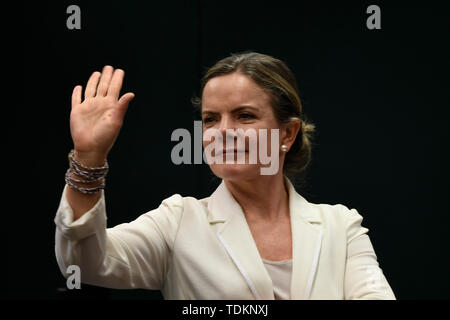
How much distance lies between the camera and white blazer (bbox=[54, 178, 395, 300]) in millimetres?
1672

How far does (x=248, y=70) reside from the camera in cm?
192

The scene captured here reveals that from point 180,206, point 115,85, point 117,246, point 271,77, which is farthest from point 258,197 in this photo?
point 115,85

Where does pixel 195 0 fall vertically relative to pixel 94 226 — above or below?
above

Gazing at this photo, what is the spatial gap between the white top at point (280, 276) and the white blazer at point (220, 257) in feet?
0.12

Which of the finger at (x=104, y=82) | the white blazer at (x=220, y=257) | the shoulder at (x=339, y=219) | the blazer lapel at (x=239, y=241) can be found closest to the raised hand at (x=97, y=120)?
the finger at (x=104, y=82)

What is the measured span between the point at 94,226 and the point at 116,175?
0.98m

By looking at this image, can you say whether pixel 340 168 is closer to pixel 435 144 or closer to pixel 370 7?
pixel 435 144

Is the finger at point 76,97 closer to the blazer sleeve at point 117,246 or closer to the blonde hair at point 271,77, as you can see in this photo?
the blazer sleeve at point 117,246

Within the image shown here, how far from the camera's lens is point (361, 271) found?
6.06 feet

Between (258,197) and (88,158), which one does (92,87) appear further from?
(258,197)

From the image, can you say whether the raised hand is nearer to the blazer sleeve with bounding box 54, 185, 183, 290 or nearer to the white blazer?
the blazer sleeve with bounding box 54, 185, 183, 290

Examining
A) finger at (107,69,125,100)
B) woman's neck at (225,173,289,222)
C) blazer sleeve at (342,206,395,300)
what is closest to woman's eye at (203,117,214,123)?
woman's neck at (225,173,289,222)

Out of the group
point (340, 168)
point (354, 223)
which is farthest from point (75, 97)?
point (340, 168)

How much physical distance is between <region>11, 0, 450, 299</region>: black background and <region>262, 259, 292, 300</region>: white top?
0.86 m
